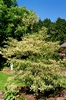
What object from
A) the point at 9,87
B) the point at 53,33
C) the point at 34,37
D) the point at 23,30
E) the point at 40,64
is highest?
the point at 53,33

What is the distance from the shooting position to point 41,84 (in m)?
12.5

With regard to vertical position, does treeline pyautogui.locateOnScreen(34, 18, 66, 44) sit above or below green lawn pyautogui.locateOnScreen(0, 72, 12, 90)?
above

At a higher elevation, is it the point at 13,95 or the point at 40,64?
the point at 40,64

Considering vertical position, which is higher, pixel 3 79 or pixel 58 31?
pixel 58 31

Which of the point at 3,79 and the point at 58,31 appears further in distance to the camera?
the point at 58,31

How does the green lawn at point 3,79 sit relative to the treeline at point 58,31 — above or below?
below

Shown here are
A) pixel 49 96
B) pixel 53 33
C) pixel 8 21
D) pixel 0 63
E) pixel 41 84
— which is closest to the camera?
pixel 41 84

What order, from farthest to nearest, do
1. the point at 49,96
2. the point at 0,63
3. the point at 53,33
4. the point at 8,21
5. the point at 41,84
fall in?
the point at 53,33 → the point at 0,63 → the point at 8,21 → the point at 49,96 → the point at 41,84

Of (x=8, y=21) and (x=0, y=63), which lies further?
(x=0, y=63)

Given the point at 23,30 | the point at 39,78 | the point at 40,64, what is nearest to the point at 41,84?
the point at 39,78

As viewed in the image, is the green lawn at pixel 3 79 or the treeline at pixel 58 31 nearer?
the green lawn at pixel 3 79

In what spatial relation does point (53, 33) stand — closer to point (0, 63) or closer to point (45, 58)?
point (0, 63)

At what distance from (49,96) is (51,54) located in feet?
9.22

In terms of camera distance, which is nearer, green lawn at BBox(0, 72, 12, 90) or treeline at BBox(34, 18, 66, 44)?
green lawn at BBox(0, 72, 12, 90)
